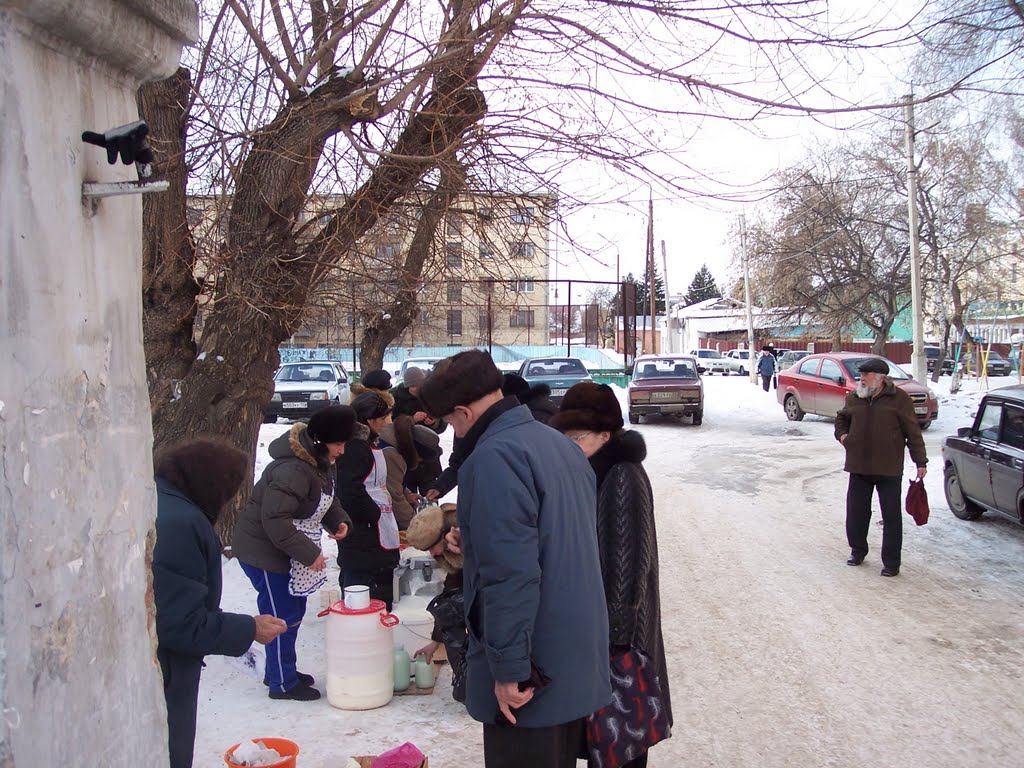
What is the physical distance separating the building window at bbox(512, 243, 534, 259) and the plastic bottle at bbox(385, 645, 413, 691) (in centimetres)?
410

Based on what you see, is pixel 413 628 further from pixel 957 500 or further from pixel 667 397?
pixel 667 397

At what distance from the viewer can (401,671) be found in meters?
5.08

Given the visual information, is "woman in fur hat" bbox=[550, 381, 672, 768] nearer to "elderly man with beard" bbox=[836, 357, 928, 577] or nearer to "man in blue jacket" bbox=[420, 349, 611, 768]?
"man in blue jacket" bbox=[420, 349, 611, 768]

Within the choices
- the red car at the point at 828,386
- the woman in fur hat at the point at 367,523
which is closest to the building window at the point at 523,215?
the woman in fur hat at the point at 367,523

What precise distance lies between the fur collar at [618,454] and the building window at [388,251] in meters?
5.53

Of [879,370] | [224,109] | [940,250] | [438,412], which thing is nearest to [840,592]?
[879,370]

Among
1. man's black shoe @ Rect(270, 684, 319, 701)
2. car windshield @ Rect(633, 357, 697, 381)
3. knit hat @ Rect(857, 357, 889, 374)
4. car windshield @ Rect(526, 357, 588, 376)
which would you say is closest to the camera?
man's black shoe @ Rect(270, 684, 319, 701)

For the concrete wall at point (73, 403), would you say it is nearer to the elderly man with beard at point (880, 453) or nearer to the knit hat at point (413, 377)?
the knit hat at point (413, 377)

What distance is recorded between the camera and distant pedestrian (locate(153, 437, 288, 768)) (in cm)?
291

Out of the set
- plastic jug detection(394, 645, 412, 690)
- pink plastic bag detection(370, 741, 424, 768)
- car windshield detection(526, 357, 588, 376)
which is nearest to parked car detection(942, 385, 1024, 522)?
plastic jug detection(394, 645, 412, 690)

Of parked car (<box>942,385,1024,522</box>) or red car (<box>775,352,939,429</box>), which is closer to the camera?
parked car (<box>942,385,1024,522</box>)

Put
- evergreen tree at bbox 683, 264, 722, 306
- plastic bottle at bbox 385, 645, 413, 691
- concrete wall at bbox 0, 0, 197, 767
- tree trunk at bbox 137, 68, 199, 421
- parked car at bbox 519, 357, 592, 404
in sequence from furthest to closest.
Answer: evergreen tree at bbox 683, 264, 722, 306 → parked car at bbox 519, 357, 592, 404 → tree trunk at bbox 137, 68, 199, 421 → plastic bottle at bbox 385, 645, 413, 691 → concrete wall at bbox 0, 0, 197, 767

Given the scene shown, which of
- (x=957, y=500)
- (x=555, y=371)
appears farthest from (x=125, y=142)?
(x=555, y=371)

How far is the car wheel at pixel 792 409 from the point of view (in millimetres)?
20641
